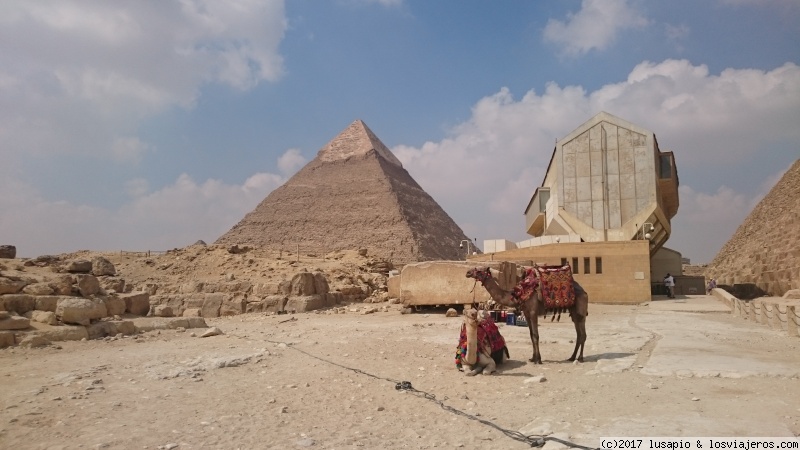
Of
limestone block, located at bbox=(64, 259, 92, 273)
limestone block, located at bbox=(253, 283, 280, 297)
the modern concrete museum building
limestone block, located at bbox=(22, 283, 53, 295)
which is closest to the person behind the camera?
limestone block, located at bbox=(22, 283, 53, 295)

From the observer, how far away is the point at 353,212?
382ft

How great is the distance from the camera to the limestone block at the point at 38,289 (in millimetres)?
8273

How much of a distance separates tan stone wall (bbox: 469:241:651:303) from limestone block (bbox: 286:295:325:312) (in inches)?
229

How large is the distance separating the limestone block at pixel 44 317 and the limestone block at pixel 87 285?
935 mm

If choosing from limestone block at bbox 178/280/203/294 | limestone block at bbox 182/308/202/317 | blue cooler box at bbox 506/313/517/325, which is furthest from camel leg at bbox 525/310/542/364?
limestone block at bbox 178/280/203/294

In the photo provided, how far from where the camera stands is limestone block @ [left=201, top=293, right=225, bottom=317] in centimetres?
1437

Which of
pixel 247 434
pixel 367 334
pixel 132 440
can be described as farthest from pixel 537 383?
pixel 367 334

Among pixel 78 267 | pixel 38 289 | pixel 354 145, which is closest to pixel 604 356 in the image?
pixel 38 289

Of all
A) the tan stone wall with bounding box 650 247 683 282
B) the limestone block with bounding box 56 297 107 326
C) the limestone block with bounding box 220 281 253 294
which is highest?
the tan stone wall with bounding box 650 247 683 282

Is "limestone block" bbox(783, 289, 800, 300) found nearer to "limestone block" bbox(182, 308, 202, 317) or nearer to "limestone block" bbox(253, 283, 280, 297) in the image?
"limestone block" bbox(253, 283, 280, 297)

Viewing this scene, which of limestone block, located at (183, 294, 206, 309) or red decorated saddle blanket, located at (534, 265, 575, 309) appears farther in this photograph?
limestone block, located at (183, 294, 206, 309)

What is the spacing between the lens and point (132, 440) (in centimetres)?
329

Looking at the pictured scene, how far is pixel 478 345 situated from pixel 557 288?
53.7 inches

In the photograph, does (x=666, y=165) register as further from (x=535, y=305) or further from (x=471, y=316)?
(x=471, y=316)
